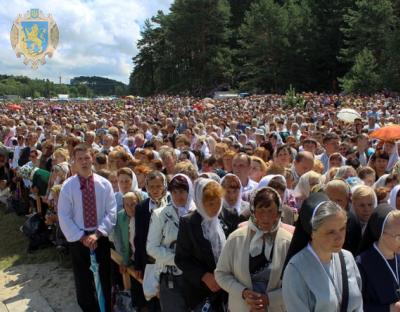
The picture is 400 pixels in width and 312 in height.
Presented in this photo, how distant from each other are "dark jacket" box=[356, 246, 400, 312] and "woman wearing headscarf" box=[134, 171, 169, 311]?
74.2 inches

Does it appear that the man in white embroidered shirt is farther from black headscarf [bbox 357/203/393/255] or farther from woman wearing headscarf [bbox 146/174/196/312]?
black headscarf [bbox 357/203/393/255]

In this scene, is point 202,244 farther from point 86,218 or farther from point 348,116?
point 348,116

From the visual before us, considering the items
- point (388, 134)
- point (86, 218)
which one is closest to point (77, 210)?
point (86, 218)

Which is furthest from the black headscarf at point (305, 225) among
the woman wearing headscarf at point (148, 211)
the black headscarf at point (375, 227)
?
the woman wearing headscarf at point (148, 211)

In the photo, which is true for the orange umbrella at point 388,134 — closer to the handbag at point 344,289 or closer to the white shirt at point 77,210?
the white shirt at point 77,210

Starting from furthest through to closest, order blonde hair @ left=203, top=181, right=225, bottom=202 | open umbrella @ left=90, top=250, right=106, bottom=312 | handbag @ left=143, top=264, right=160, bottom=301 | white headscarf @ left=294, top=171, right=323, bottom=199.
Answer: white headscarf @ left=294, top=171, right=323, bottom=199, open umbrella @ left=90, top=250, right=106, bottom=312, handbag @ left=143, top=264, right=160, bottom=301, blonde hair @ left=203, top=181, right=225, bottom=202

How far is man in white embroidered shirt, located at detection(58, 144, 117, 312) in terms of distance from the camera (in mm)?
4715

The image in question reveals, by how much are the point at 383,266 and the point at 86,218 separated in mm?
2998

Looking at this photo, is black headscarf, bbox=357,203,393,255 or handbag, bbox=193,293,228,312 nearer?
black headscarf, bbox=357,203,393,255

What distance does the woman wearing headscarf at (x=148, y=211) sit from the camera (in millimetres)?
4168

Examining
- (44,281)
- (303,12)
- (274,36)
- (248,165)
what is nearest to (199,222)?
(248,165)

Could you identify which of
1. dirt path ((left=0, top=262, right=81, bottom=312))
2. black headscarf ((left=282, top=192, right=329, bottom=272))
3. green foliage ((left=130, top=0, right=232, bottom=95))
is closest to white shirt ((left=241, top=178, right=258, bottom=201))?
black headscarf ((left=282, top=192, right=329, bottom=272))

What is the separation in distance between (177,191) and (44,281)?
128 inches

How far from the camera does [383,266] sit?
9.39 ft
